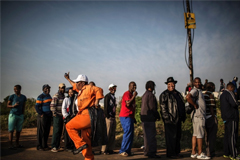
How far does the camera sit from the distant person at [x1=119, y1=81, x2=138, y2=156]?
19.5ft

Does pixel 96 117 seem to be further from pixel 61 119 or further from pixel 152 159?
pixel 61 119

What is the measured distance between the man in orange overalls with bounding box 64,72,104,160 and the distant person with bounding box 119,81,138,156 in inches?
76.2

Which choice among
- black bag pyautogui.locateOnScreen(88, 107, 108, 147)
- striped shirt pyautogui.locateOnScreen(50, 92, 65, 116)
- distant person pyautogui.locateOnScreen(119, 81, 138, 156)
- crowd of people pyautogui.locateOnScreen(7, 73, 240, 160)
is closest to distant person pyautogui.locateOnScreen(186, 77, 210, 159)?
crowd of people pyautogui.locateOnScreen(7, 73, 240, 160)

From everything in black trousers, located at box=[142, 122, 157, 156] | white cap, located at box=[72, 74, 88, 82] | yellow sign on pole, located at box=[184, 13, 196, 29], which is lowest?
black trousers, located at box=[142, 122, 157, 156]

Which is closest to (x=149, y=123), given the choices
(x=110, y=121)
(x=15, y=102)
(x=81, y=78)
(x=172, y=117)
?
(x=172, y=117)

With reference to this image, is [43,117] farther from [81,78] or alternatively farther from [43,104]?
[81,78]

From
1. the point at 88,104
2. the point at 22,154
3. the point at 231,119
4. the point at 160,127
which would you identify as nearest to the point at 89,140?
the point at 88,104

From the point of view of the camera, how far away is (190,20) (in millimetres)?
9977

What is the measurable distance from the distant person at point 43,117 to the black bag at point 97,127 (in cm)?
319

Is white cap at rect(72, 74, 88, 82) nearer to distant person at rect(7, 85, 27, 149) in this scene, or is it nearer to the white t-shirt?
the white t-shirt

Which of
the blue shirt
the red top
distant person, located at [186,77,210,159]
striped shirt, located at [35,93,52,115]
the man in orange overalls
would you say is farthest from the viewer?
the blue shirt

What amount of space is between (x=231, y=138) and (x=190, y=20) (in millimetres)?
6662

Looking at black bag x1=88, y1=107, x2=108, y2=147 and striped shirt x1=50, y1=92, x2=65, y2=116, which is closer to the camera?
black bag x1=88, y1=107, x2=108, y2=147

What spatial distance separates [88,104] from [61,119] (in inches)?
112
